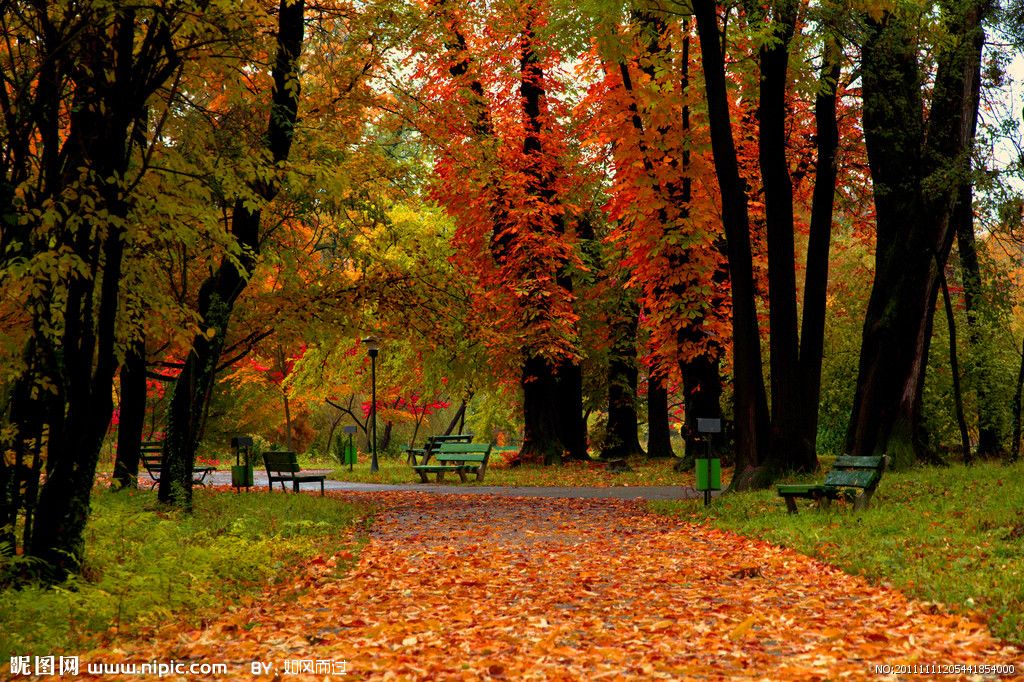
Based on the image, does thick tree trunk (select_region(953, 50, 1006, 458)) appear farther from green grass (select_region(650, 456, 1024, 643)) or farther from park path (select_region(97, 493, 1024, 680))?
park path (select_region(97, 493, 1024, 680))

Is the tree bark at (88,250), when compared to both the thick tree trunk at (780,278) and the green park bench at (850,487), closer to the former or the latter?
the green park bench at (850,487)

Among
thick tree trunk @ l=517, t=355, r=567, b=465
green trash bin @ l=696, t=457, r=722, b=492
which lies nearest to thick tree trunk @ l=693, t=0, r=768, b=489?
green trash bin @ l=696, t=457, r=722, b=492

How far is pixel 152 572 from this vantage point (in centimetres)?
865

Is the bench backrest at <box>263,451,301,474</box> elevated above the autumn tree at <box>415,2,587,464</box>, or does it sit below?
below

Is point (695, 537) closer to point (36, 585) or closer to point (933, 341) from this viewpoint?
point (36, 585)

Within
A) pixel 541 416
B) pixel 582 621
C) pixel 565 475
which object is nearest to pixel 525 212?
pixel 541 416

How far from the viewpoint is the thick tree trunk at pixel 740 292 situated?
1723 centimetres

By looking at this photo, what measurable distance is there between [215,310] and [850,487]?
8984 millimetres

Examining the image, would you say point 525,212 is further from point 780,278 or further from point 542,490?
point 780,278

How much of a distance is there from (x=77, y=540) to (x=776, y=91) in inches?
531

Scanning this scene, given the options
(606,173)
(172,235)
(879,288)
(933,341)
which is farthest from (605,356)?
(172,235)

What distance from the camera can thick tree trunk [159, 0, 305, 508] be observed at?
15297mm

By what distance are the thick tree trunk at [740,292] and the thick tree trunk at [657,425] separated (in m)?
15.2

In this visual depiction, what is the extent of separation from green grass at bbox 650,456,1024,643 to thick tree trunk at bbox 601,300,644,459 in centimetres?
1498
